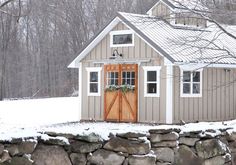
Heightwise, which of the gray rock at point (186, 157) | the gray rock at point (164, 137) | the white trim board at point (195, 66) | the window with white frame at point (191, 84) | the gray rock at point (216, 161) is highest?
the white trim board at point (195, 66)

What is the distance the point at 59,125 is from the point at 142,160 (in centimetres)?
1138

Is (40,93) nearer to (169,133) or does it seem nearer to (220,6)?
(220,6)

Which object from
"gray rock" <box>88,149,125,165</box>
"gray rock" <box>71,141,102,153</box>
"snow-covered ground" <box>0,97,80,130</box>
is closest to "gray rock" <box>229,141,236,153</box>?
"gray rock" <box>88,149,125,165</box>

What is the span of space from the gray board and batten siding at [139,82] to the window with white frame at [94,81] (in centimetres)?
15

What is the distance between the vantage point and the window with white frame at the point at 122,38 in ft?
58.9

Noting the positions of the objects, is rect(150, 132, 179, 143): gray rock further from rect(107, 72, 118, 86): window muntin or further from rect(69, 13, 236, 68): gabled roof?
rect(107, 72, 118, 86): window muntin

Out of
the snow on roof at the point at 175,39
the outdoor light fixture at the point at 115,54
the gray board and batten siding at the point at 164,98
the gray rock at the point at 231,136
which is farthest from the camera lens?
the outdoor light fixture at the point at 115,54

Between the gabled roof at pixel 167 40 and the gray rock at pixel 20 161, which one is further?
the gabled roof at pixel 167 40

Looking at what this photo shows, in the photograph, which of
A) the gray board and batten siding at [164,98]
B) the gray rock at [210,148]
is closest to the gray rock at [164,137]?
the gray rock at [210,148]

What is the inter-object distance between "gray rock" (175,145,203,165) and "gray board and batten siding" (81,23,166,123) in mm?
10162

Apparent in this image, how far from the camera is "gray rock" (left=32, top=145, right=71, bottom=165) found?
5324mm

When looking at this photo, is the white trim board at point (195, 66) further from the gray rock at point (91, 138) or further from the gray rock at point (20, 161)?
the gray rock at point (20, 161)

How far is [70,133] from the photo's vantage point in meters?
5.63

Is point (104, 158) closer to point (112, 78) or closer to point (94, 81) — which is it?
point (112, 78)
